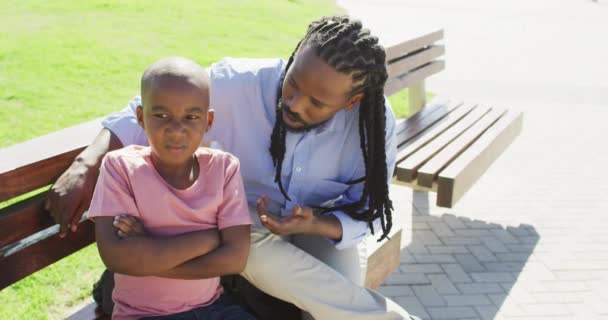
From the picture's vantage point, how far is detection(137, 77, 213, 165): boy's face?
2010 millimetres

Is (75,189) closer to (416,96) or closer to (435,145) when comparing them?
(435,145)

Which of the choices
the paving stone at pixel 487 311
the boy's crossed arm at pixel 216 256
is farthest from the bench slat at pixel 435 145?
the boy's crossed arm at pixel 216 256

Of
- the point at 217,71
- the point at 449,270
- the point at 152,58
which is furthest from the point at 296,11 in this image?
the point at 217,71

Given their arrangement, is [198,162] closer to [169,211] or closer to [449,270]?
[169,211]

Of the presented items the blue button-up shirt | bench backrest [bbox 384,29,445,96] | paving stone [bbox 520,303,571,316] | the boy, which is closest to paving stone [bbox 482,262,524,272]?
paving stone [bbox 520,303,571,316]

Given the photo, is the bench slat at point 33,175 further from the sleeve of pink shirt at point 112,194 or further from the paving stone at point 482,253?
the paving stone at point 482,253

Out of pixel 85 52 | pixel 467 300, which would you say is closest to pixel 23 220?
pixel 467 300

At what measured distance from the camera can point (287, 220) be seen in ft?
7.55

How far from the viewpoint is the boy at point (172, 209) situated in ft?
6.48

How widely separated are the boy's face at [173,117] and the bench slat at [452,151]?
87.6 inches

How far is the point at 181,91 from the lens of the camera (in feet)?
6.62

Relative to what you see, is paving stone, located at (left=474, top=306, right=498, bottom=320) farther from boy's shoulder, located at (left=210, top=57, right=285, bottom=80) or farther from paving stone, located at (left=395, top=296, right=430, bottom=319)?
boy's shoulder, located at (left=210, top=57, right=285, bottom=80)

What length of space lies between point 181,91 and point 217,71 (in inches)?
28.6

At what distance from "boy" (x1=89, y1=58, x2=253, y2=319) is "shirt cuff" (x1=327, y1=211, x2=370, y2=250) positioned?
0.56 meters
